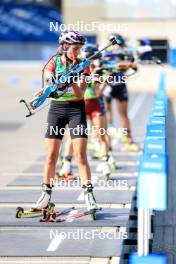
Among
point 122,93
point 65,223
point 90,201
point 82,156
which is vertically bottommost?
point 65,223

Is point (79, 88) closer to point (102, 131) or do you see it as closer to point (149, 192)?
point (149, 192)

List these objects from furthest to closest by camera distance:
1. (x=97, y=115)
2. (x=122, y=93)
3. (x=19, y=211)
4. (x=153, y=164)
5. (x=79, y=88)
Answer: (x=122, y=93) < (x=97, y=115) < (x=19, y=211) < (x=79, y=88) < (x=153, y=164)

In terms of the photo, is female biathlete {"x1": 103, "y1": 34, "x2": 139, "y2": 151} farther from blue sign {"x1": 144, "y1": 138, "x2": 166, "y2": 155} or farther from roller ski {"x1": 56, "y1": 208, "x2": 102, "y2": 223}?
blue sign {"x1": 144, "y1": 138, "x2": 166, "y2": 155}

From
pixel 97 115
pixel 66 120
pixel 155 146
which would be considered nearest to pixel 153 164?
pixel 155 146

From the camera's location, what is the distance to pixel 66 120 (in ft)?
28.7

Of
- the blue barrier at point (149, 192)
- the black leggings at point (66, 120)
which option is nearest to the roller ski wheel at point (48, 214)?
the black leggings at point (66, 120)

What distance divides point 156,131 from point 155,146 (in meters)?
1.38

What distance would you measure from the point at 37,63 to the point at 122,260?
31.6 m

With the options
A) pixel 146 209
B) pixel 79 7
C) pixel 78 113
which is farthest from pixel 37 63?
pixel 146 209

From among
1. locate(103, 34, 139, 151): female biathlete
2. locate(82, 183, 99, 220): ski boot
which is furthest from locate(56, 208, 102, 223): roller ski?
locate(103, 34, 139, 151): female biathlete

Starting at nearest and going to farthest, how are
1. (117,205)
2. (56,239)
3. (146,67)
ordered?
(56,239) < (117,205) < (146,67)

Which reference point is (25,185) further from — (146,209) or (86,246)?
(146,209)

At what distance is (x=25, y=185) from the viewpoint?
11383mm

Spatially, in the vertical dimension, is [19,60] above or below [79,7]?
below
